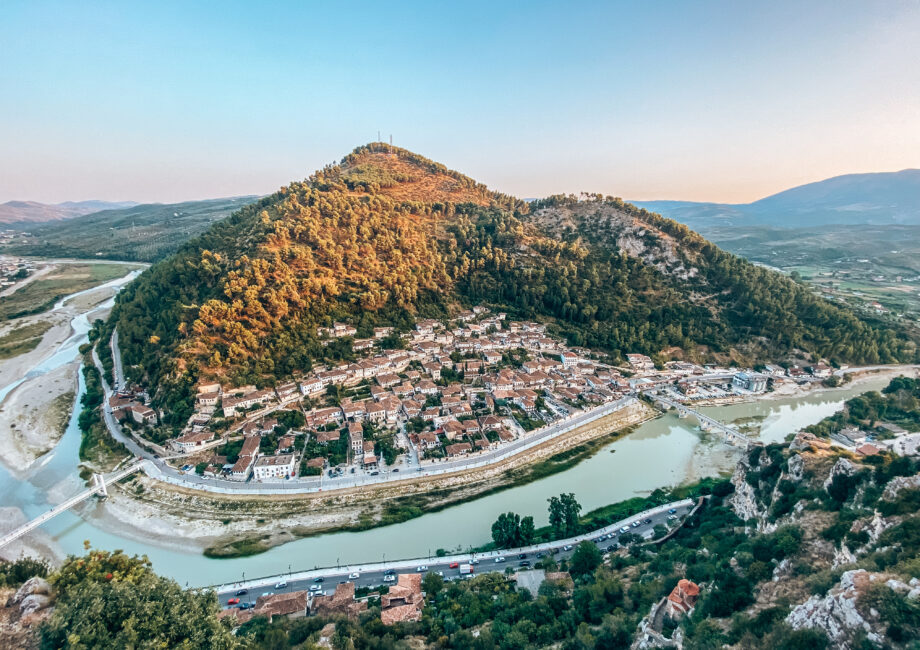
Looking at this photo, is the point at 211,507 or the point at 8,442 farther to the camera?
the point at 8,442

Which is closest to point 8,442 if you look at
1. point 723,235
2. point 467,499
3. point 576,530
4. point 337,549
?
Answer: point 337,549

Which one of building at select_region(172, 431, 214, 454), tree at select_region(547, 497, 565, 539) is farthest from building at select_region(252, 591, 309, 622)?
building at select_region(172, 431, 214, 454)

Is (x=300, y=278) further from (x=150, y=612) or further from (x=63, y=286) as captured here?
(x=63, y=286)

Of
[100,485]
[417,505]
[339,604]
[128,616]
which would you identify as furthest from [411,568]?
[100,485]

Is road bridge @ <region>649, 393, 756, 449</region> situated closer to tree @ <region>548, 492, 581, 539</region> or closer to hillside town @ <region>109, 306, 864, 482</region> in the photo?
hillside town @ <region>109, 306, 864, 482</region>

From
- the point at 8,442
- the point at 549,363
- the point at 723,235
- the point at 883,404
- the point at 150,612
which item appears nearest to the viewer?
the point at 150,612

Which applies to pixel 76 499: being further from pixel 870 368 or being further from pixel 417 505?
pixel 870 368

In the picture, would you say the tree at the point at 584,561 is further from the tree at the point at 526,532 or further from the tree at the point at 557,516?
the tree at the point at 557,516
